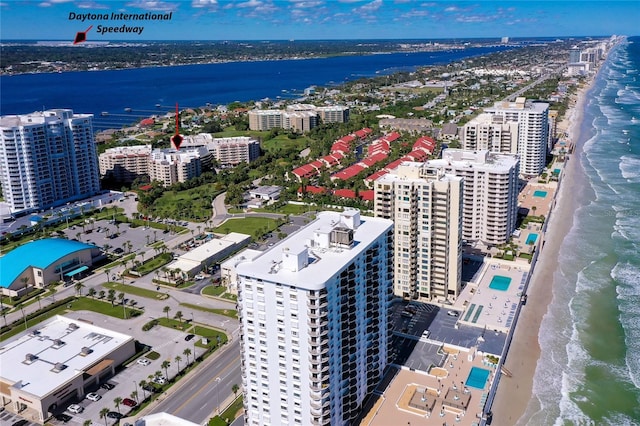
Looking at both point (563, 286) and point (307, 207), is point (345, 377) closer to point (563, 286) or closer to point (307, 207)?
point (563, 286)

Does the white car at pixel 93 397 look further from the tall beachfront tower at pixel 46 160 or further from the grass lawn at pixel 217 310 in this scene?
the tall beachfront tower at pixel 46 160

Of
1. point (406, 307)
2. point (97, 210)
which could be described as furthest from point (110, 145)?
point (406, 307)

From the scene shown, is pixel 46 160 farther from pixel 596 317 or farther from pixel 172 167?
pixel 596 317

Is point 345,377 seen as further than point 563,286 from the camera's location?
No

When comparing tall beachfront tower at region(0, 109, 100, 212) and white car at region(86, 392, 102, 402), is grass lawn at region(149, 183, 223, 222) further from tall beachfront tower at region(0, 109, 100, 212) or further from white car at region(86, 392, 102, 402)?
white car at region(86, 392, 102, 402)

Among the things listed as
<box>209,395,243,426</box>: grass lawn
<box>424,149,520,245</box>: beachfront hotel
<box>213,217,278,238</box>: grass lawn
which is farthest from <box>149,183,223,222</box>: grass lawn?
<box>209,395,243,426</box>: grass lawn

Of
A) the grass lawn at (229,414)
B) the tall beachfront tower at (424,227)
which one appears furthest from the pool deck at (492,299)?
the grass lawn at (229,414)
